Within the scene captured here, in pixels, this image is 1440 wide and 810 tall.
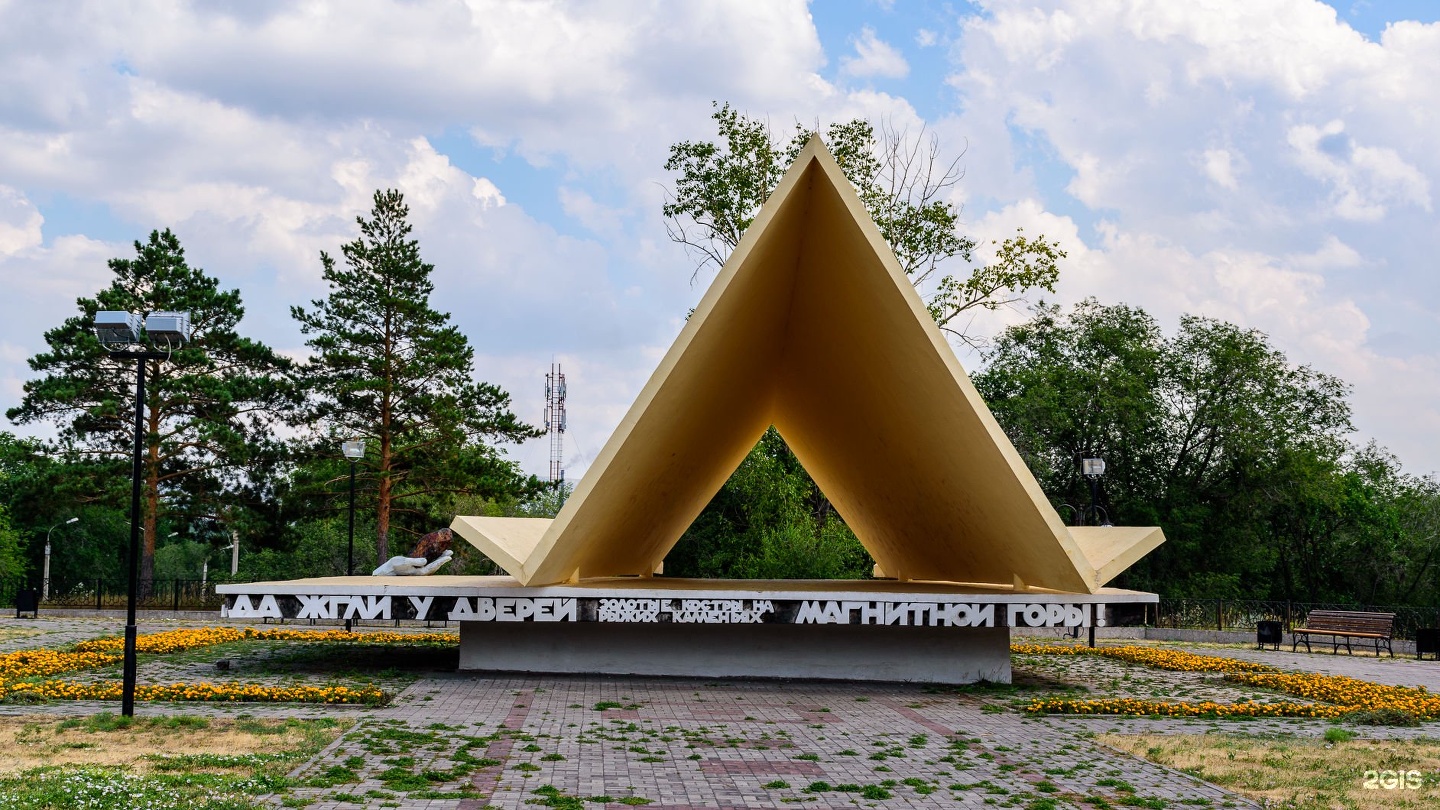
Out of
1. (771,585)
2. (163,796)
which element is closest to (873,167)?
(771,585)

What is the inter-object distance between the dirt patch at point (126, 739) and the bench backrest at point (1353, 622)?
19.5 metres

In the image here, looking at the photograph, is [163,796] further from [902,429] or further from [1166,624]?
[1166,624]

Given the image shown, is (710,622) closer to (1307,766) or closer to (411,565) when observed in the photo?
(411,565)

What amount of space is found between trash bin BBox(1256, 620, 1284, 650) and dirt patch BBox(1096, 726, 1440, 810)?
12282 mm

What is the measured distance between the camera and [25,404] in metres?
30.0

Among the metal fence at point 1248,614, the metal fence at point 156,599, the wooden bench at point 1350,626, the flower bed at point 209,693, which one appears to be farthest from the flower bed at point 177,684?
the metal fence at point 1248,614

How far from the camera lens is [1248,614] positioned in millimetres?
28531

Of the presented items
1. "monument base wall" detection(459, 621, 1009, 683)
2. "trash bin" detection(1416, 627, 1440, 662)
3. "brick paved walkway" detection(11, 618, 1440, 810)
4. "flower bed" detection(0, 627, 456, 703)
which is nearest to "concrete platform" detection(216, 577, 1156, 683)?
"monument base wall" detection(459, 621, 1009, 683)

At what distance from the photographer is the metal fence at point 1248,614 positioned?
2736 cm

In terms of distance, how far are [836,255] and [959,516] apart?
4.14m

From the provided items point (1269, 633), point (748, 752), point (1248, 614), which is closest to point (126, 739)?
point (748, 752)

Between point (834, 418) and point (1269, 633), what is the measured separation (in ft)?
34.7

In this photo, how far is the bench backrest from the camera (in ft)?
69.3

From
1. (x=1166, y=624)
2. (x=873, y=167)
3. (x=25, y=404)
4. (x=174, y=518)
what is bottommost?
(x=1166, y=624)
